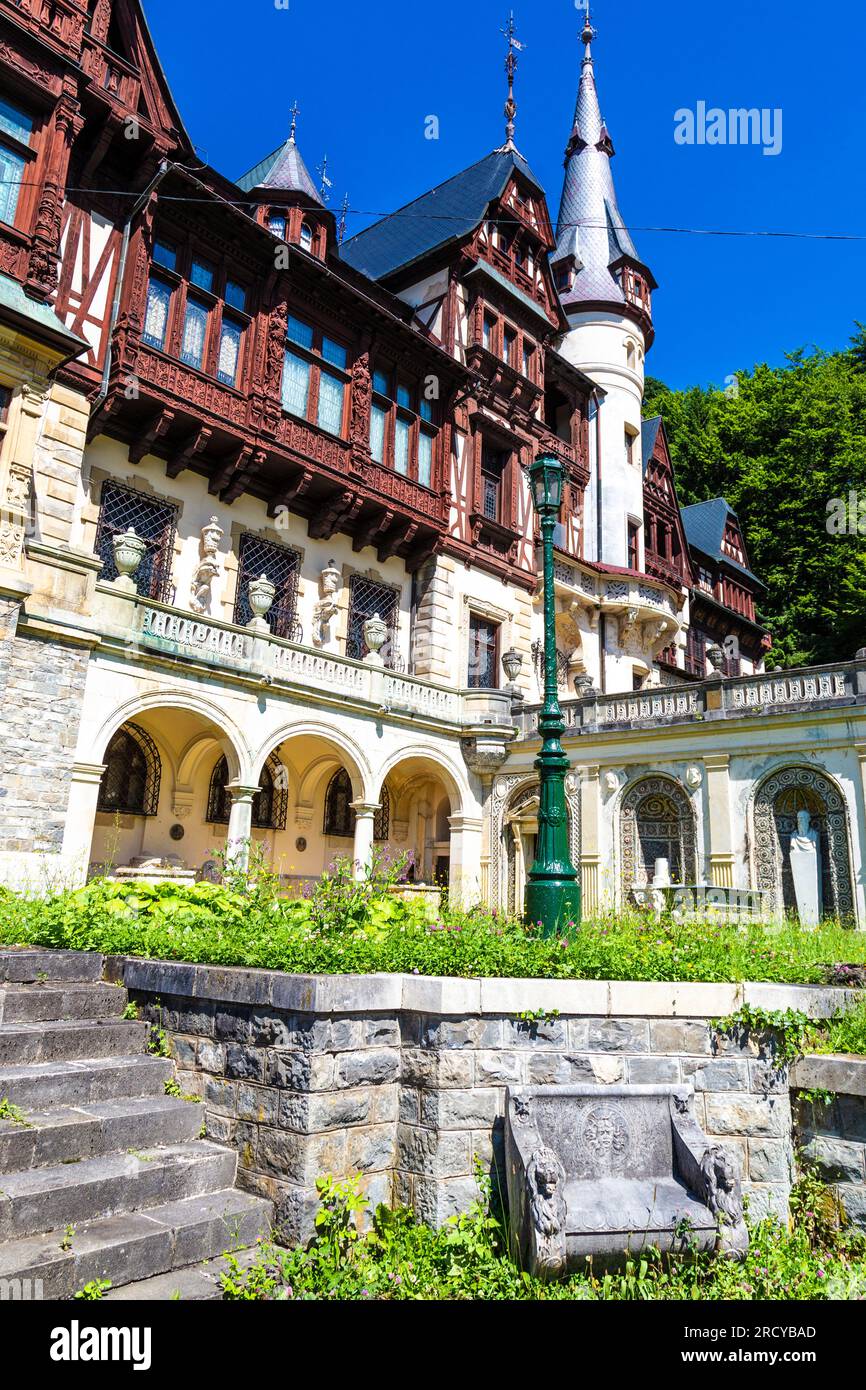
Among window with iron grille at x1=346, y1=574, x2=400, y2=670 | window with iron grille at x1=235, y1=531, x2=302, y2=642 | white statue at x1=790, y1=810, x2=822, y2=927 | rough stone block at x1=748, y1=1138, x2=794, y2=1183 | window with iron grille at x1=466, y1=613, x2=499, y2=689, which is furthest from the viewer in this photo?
window with iron grille at x1=466, y1=613, x2=499, y2=689

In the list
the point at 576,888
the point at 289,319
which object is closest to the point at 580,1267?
the point at 576,888

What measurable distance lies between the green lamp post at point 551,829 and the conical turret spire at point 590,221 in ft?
86.9

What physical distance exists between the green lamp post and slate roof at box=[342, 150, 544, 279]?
18.6 m

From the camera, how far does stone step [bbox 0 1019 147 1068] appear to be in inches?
235

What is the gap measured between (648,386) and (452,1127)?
51.0 m

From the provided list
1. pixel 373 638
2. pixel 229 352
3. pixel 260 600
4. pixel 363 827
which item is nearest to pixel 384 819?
pixel 363 827

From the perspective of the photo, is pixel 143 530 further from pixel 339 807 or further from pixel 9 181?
pixel 339 807

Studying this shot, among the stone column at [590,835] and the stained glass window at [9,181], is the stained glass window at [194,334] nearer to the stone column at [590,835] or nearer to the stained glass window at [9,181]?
the stained glass window at [9,181]

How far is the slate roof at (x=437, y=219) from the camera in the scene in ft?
83.0

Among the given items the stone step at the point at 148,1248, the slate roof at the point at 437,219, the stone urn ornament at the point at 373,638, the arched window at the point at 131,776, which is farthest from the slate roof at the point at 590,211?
the stone step at the point at 148,1248

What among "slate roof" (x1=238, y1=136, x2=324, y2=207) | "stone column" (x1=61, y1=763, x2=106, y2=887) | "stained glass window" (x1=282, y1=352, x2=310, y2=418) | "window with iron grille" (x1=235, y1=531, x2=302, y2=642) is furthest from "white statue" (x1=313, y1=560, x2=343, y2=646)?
"slate roof" (x1=238, y1=136, x2=324, y2=207)

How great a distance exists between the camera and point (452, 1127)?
5844mm

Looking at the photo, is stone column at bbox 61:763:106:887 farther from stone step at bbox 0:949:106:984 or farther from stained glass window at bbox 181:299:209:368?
stained glass window at bbox 181:299:209:368
